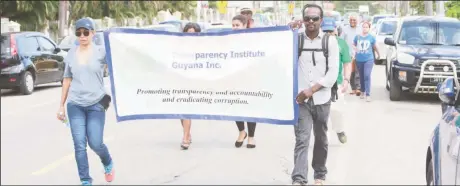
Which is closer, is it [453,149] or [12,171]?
[453,149]

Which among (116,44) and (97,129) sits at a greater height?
(116,44)

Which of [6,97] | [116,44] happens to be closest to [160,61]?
[116,44]

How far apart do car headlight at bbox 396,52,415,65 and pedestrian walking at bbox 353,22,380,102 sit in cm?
57

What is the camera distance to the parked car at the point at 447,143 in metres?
4.54

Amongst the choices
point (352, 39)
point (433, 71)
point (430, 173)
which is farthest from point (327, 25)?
point (352, 39)

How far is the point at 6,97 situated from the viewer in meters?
18.0

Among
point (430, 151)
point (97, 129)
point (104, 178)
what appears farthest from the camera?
point (104, 178)

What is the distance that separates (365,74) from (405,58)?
0.85 m

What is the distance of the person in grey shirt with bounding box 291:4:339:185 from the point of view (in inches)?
262

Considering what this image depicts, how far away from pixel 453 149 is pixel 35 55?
15435 mm

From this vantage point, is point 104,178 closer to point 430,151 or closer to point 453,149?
point 430,151

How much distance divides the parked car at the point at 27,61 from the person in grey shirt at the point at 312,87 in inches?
485

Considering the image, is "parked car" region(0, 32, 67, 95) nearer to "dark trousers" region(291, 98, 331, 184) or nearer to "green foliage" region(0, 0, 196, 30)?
"dark trousers" region(291, 98, 331, 184)

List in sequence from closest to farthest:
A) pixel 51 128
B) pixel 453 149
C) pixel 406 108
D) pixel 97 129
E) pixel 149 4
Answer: pixel 453 149 → pixel 97 129 → pixel 51 128 → pixel 406 108 → pixel 149 4
